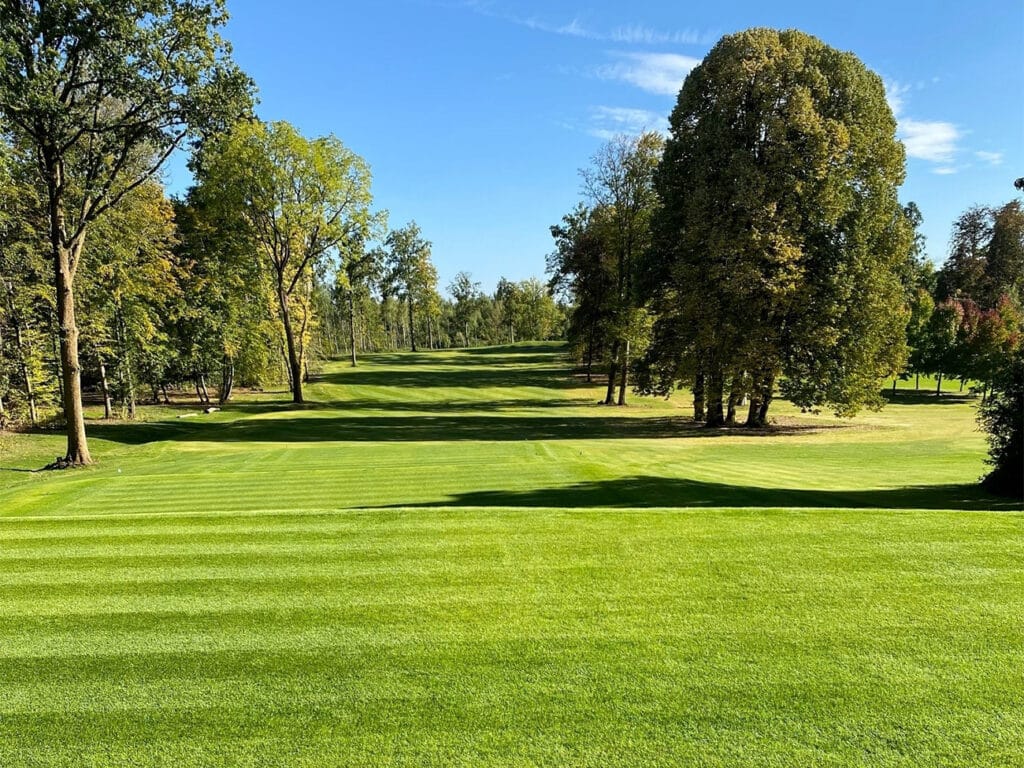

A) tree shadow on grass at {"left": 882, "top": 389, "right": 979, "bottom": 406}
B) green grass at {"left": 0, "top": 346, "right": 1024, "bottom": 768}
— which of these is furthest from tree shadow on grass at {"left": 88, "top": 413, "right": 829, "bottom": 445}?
tree shadow on grass at {"left": 882, "top": 389, "right": 979, "bottom": 406}

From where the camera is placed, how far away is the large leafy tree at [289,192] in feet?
102

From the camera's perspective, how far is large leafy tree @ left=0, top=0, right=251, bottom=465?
48.8ft

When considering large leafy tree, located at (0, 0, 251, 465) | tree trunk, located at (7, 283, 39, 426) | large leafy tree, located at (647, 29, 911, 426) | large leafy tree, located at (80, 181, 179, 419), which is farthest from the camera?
large leafy tree, located at (80, 181, 179, 419)

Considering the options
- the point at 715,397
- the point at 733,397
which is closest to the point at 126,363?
the point at 715,397

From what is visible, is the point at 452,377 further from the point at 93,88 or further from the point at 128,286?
the point at 93,88

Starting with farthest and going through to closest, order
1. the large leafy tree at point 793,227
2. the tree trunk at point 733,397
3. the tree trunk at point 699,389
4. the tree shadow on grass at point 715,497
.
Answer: the tree trunk at point 699,389
the tree trunk at point 733,397
the large leafy tree at point 793,227
the tree shadow on grass at point 715,497

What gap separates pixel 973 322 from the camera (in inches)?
1806

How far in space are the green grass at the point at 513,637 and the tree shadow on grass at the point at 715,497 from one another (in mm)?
476

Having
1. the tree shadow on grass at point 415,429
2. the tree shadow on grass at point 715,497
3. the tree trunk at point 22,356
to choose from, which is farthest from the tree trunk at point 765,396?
the tree trunk at point 22,356

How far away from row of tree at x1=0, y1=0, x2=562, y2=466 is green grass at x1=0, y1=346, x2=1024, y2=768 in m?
12.8

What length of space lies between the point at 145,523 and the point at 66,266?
1508cm

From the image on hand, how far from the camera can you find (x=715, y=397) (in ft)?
90.8

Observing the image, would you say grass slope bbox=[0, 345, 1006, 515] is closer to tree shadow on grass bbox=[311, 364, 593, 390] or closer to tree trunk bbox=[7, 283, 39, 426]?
tree trunk bbox=[7, 283, 39, 426]

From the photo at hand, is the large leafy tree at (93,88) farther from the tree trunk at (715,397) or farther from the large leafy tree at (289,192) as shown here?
the tree trunk at (715,397)
